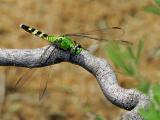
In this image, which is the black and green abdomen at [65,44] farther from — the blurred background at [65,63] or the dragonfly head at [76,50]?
the blurred background at [65,63]

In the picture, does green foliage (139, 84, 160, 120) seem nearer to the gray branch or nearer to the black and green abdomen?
the gray branch

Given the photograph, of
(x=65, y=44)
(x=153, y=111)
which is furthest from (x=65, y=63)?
(x=153, y=111)

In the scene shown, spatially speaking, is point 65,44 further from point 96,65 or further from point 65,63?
point 65,63

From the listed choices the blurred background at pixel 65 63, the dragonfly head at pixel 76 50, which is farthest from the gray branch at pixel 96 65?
the blurred background at pixel 65 63

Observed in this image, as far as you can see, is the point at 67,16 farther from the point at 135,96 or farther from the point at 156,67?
the point at 135,96

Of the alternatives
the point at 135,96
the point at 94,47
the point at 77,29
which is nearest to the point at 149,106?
the point at 135,96

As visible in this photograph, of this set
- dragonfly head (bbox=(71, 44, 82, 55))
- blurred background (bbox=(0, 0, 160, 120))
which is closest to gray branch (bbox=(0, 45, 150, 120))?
dragonfly head (bbox=(71, 44, 82, 55))
